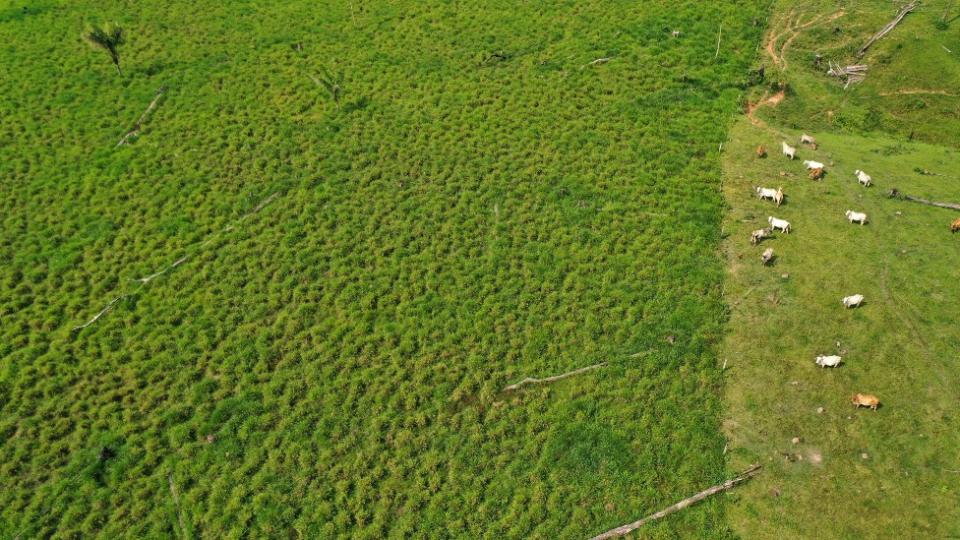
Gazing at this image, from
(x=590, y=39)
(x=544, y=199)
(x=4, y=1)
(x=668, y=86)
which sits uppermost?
(x=4, y=1)

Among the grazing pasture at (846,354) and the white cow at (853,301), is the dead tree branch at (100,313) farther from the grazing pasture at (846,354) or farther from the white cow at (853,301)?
the white cow at (853,301)

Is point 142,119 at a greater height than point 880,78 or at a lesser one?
greater

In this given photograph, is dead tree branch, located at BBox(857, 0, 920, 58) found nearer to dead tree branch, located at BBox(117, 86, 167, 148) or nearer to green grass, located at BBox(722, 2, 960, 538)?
green grass, located at BBox(722, 2, 960, 538)

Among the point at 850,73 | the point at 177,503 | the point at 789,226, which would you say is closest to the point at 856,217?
the point at 789,226

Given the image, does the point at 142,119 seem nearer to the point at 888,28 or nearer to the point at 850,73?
the point at 850,73

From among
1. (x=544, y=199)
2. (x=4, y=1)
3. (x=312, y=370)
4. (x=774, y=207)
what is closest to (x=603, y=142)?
(x=544, y=199)

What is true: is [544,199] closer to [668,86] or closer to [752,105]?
[668,86]
